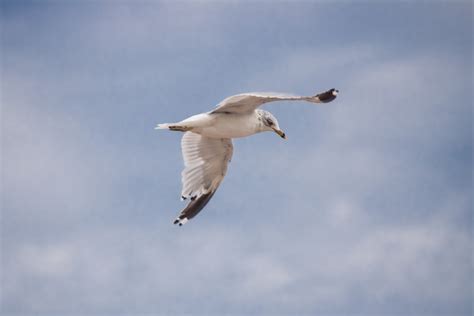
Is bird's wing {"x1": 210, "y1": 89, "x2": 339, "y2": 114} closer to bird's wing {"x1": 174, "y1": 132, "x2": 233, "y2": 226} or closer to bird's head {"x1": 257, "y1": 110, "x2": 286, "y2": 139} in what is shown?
bird's head {"x1": 257, "y1": 110, "x2": 286, "y2": 139}

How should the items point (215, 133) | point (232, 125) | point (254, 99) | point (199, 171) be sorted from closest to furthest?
point (254, 99), point (232, 125), point (215, 133), point (199, 171)

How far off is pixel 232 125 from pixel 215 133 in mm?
287

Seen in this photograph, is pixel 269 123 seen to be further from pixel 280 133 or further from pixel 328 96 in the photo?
pixel 328 96

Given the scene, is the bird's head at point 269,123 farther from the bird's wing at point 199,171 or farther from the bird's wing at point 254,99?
the bird's wing at point 199,171

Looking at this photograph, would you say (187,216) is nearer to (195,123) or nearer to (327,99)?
(195,123)

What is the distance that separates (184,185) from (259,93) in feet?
8.26

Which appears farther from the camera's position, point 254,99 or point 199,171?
point 199,171

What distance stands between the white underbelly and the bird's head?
120 mm

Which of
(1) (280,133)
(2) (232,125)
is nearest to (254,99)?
(2) (232,125)

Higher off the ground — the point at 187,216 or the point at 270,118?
the point at 270,118

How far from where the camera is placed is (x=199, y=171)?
10.6 meters

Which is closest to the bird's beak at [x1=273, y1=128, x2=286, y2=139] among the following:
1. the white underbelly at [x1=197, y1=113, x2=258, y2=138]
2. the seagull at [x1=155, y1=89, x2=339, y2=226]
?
the seagull at [x1=155, y1=89, x2=339, y2=226]

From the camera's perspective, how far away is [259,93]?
8594 mm

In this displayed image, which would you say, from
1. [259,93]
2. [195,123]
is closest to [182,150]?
[195,123]
